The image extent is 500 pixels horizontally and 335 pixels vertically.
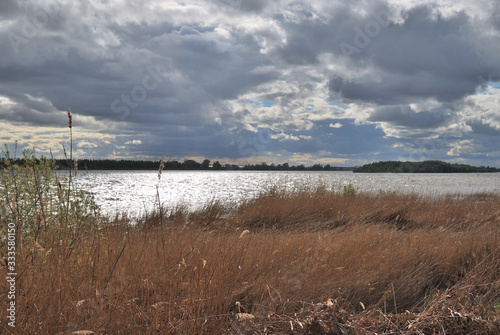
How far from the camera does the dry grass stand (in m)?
2.48

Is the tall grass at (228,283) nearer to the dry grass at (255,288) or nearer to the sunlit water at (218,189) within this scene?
the dry grass at (255,288)

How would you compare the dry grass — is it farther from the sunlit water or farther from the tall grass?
the sunlit water

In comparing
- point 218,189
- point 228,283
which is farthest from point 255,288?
point 218,189

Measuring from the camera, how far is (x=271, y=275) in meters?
3.62

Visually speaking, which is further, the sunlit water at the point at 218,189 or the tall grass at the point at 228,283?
the sunlit water at the point at 218,189

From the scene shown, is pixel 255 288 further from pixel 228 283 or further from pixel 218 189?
pixel 218 189

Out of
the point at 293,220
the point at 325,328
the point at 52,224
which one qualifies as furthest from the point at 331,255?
the point at 293,220

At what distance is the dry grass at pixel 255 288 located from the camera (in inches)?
97.6

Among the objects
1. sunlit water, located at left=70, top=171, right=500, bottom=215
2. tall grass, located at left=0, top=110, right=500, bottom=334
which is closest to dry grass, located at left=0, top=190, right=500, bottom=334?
tall grass, located at left=0, top=110, right=500, bottom=334

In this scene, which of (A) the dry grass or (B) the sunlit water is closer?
(A) the dry grass

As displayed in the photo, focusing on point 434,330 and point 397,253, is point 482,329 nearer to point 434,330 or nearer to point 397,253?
point 434,330

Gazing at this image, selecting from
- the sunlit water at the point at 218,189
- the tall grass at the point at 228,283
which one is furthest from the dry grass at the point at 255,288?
the sunlit water at the point at 218,189

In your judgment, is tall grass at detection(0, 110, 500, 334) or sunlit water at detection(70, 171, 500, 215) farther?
sunlit water at detection(70, 171, 500, 215)

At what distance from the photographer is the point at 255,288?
11.7ft
